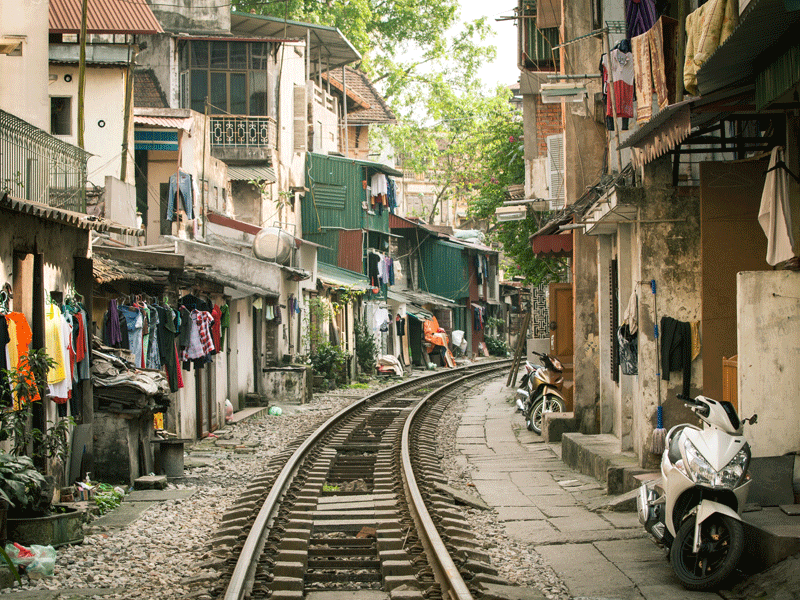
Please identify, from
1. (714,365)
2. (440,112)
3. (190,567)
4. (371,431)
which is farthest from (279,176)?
(190,567)

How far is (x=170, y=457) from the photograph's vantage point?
1242 centimetres

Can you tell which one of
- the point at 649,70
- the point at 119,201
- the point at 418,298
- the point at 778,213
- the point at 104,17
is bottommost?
the point at 418,298

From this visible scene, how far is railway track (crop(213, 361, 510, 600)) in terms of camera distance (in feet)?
22.7

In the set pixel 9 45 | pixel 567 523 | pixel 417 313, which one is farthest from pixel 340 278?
pixel 567 523

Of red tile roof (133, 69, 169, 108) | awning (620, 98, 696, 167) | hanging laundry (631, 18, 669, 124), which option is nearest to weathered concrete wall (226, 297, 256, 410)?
red tile roof (133, 69, 169, 108)

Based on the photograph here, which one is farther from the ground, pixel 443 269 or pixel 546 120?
pixel 546 120

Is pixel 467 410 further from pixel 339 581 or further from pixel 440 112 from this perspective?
pixel 440 112

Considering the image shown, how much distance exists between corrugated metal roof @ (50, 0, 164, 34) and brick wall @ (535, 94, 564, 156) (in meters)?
9.37

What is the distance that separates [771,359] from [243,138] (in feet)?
79.4

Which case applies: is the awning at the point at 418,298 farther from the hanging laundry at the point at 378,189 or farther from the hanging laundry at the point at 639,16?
the hanging laundry at the point at 639,16

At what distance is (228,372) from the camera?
20.7 metres

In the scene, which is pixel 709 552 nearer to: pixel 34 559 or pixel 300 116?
pixel 34 559

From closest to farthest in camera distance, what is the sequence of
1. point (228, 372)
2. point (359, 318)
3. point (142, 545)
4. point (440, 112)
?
point (142, 545) < point (228, 372) < point (359, 318) < point (440, 112)

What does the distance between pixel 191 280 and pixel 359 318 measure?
20332 millimetres
